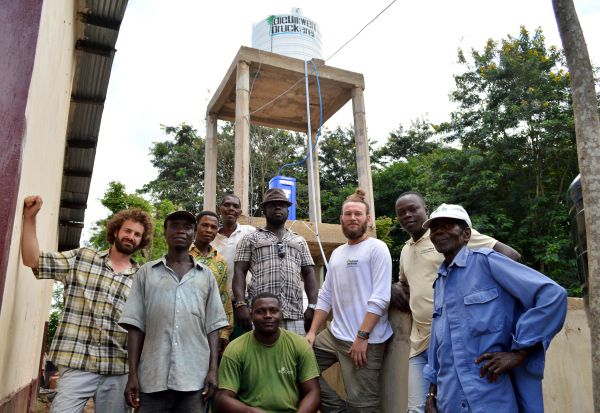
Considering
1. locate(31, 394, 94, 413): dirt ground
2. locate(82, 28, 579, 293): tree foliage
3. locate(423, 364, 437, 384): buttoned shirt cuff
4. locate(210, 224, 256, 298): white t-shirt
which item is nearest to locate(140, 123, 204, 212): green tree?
locate(82, 28, 579, 293): tree foliage

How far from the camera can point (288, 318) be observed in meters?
3.65

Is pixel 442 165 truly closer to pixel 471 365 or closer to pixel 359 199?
pixel 359 199

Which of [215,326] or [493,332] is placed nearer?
[493,332]

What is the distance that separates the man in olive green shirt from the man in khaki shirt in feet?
2.25

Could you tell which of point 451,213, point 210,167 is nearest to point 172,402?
point 451,213

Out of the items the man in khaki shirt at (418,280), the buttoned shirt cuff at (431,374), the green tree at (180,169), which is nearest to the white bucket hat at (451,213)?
the man in khaki shirt at (418,280)

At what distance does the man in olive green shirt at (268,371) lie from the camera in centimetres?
312

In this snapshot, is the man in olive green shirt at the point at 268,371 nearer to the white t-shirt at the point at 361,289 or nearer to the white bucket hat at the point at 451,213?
the white t-shirt at the point at 361,289

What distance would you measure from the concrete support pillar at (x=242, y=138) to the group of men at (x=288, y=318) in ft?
12.3

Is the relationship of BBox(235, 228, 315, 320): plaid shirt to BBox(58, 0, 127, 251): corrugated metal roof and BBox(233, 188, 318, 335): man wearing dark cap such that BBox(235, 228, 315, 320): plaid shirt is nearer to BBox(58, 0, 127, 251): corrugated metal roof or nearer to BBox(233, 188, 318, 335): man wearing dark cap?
BBox(233, 188, 318, 335): man wearing dark cap

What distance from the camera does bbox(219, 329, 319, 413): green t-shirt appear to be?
3.14 meters

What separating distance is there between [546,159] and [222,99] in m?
13.4

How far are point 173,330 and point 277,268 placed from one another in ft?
3.53

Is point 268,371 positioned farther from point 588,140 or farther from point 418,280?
point 588,140
